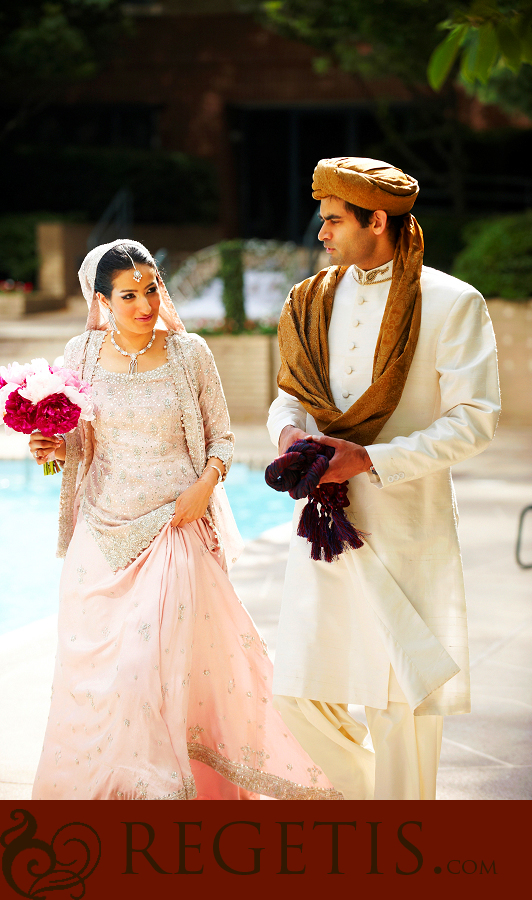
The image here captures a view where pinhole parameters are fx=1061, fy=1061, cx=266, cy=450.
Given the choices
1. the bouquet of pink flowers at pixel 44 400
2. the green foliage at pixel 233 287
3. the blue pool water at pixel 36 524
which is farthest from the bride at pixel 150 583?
the green foliage at pixel 233 287

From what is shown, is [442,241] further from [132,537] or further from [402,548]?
[402,548]

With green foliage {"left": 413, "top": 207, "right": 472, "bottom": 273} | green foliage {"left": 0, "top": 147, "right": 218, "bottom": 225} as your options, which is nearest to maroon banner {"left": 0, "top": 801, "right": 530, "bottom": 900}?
green foliage {"left": 413, "top": 207, "right": 472, "bottom": 273}

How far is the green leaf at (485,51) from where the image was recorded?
2764mm

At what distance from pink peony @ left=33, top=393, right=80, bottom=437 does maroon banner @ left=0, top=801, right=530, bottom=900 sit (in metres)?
1.10

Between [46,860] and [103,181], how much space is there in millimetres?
20072

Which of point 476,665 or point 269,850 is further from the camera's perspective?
point 476,665

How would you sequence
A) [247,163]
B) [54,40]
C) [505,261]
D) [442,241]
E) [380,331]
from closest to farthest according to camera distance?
[380,331], [505,261], [442,241], [54,40], [247,163]

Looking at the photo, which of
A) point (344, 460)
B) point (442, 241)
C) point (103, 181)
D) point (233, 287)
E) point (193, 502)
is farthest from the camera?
point (103, 181)

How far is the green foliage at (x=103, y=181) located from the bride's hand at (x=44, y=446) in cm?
1836

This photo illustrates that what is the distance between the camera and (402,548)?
2994 millimetres

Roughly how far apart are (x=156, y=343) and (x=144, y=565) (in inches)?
29.1

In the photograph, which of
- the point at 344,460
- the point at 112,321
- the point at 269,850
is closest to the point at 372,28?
the point at 112,321

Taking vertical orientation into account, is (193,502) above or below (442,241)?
above

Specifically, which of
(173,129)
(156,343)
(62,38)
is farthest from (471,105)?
(156,343)
